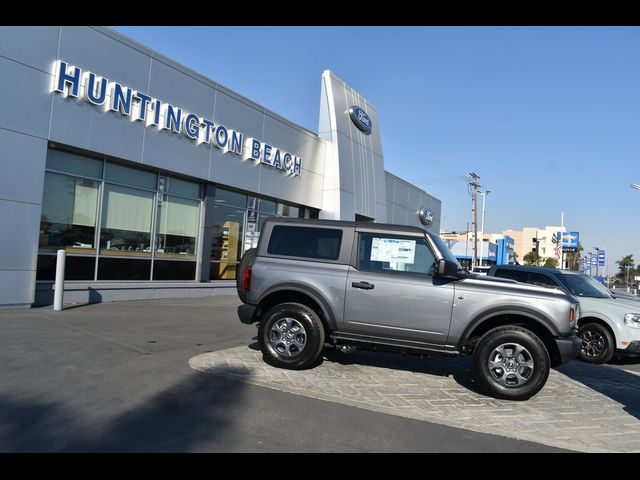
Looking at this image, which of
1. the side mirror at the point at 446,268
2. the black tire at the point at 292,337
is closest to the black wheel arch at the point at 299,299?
the black tire at the point at 292,337

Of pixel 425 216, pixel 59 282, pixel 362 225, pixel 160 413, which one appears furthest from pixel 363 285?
pixel 425 216

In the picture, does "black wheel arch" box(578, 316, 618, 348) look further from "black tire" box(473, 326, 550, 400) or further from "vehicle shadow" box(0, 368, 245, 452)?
"vehicle shadow" box(0, 368, 245, 452)

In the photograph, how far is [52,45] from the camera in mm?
10500

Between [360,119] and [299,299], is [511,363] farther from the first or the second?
[360,119]

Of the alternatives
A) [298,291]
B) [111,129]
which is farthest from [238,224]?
[298,291]

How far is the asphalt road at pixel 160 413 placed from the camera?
13.2 feet

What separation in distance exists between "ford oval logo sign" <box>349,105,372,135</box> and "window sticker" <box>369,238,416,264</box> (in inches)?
609

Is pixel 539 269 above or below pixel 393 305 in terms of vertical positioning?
above

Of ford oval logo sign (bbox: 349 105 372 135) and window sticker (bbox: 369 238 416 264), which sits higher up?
ford oval logo sign (bbox: 349 105 372 135)

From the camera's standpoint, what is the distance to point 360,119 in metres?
21.7

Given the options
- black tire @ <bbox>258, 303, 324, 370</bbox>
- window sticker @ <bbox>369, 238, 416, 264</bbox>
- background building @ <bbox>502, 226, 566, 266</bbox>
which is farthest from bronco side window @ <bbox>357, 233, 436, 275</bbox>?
background building @ <bbox>502, 226, 566, 266</bbox>

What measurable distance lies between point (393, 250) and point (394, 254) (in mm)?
59

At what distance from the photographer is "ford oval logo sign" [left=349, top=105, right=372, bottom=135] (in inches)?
836
